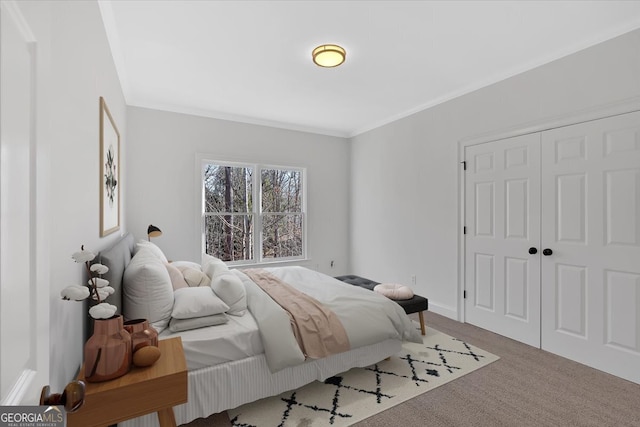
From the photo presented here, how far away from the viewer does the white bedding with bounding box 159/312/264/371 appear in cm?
183

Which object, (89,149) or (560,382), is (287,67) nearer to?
(89,149)

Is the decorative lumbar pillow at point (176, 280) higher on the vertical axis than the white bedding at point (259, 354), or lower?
higher

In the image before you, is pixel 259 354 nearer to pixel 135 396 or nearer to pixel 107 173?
pixel 135 396

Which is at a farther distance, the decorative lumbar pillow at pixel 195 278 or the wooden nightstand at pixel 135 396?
the decorative lumbar pillow at pixel 195 278

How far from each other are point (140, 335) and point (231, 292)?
0.80 metres

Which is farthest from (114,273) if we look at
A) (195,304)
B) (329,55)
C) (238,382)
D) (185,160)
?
(185,160)

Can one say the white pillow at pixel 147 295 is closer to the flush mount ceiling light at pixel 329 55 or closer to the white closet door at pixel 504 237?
the flush mount ceiling light at pixel 329 55

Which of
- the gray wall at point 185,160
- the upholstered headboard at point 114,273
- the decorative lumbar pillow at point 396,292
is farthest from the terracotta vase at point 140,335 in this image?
the gray wall at point 185,160

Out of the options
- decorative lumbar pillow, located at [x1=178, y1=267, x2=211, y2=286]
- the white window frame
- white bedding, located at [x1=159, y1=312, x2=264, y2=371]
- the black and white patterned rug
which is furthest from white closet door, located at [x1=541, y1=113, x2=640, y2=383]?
the white window frame

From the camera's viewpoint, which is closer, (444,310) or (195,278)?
(195,278)

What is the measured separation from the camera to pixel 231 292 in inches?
85.5

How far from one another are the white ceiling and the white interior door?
76.7 inches

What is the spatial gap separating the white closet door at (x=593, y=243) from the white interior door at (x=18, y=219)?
3.50 m

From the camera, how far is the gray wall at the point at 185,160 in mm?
3959
